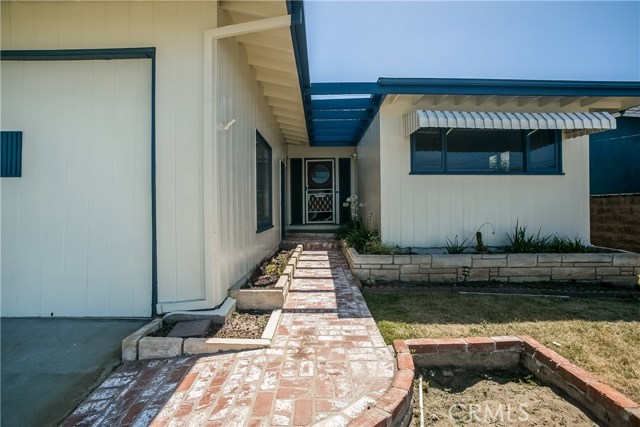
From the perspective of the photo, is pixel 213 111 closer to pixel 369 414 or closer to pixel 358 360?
pixel 358 360

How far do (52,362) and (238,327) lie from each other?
1.43 meters

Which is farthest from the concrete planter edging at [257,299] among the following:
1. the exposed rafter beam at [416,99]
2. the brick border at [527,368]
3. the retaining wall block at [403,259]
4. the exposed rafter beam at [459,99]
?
the exposed rafter beam at [459,99]


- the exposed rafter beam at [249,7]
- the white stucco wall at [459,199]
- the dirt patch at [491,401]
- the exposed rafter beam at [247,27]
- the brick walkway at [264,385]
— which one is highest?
the exposed rafter beam at [249,7]

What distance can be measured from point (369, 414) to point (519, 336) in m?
1.87

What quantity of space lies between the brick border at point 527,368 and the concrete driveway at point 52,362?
194cm

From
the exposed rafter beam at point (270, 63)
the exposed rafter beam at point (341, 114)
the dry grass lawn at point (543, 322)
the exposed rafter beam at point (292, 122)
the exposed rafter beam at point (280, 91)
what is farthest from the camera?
the exposed rafter beam at point (292, 122)

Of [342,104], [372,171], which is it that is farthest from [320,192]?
[342,104]

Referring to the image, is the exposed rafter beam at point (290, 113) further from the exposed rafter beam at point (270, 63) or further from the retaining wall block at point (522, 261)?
the retaining wall block at point (522, 261)

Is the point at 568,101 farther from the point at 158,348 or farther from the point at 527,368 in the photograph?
the point at 158,348

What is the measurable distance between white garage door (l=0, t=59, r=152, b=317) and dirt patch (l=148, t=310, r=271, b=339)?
2.05 ft

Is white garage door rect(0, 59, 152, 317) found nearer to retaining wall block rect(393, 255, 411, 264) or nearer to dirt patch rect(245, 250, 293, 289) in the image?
dirt patch rect(245, 250, 293, 289)

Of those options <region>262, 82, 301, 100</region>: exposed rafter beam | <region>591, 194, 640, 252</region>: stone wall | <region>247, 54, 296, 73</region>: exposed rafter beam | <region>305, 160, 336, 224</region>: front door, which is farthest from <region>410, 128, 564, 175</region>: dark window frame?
<region>305, 160, 336, 224</region>: front door

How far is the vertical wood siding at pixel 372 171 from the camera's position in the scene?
19.3ft

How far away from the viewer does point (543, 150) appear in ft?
18.8
